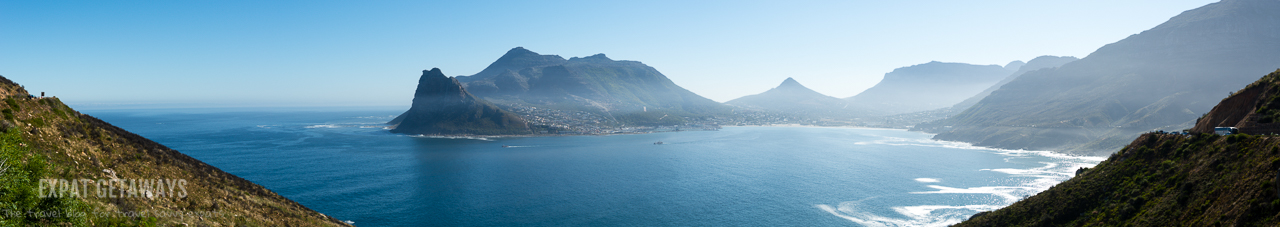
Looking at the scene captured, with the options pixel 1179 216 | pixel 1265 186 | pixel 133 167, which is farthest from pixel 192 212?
pixel 1179 216

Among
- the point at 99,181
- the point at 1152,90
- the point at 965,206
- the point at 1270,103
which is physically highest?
the point at 1152,90

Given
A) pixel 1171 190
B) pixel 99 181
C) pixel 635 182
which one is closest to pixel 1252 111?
pixel 1171 190

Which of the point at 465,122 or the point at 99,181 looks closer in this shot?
the point at 99,181

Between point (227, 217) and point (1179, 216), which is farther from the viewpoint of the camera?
point (1179, 216)

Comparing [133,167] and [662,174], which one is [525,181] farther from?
[133,167]

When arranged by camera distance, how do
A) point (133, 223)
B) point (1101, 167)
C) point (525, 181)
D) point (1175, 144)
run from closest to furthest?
1. point (133, 223)
2. point (1175, 144)
3. point (1101, 167)
4. point (525, 181)

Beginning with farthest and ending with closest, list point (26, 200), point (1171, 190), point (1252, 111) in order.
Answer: point (1252, 111) → point (1171, 190) → point (26, 200)

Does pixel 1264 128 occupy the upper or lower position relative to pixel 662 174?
upper

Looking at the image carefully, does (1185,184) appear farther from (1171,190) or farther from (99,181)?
(99,181)
